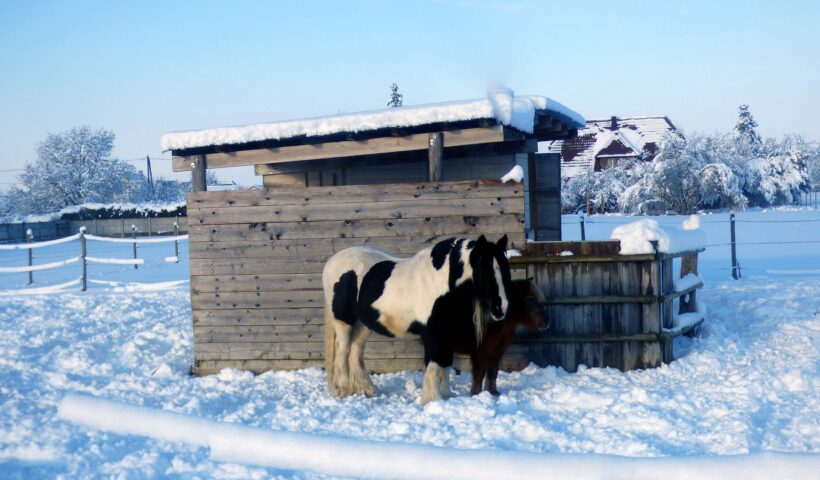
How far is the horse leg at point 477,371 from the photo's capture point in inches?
267

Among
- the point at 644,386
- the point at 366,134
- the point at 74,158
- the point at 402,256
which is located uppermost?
the point at 74,158

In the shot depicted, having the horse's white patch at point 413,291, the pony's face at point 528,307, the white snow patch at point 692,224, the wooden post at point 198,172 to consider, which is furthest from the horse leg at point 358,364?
the white snow patch at point 692,224

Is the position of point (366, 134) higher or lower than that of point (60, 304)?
higher

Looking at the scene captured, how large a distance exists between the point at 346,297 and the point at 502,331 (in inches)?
61.9

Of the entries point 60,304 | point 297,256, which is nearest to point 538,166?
point 297,256

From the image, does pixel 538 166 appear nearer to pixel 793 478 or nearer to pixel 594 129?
pixel 793 478

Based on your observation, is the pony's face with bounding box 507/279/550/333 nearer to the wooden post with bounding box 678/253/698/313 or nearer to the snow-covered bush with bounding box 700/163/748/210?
the wooden post with bounding box 678/253/698/313

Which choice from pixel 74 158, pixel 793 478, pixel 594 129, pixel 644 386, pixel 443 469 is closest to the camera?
pixel 793 478

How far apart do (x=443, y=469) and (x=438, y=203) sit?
176 inches

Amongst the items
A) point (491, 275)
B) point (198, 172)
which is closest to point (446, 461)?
point (491, 275)

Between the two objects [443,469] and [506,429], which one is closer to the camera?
[443,469]

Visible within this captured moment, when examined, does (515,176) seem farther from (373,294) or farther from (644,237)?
(373,294)

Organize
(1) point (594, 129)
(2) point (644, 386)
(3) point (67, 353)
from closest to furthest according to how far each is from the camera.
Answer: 1. (2) point (644, 386)
2. (3) point (67, 353)
3. (1) point (594, 129)

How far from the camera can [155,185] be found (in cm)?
6350
